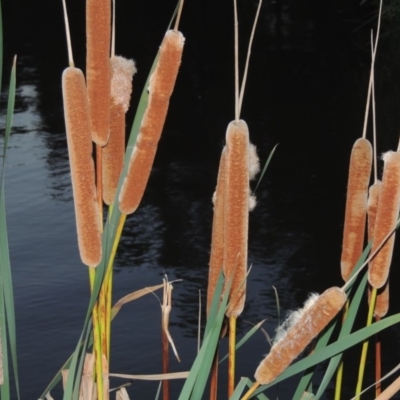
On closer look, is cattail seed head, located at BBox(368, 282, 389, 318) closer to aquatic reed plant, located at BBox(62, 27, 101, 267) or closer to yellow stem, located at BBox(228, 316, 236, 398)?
yellow stem, located at BBox(228, 316, 236, 398)

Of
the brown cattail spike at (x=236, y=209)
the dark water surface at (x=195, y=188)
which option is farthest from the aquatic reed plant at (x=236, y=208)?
the dark water surface at (x=195, y=188)

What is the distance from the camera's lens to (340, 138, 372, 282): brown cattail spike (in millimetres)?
1275

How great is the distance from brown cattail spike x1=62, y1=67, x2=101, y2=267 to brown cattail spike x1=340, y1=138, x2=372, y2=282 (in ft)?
1.29

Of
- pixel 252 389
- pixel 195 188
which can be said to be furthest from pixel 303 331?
pixel 195 188

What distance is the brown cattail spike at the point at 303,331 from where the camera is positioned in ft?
3.19

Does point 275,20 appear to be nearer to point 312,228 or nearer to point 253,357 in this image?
point 312,228

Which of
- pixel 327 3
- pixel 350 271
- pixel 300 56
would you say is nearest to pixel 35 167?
pixel 300 56

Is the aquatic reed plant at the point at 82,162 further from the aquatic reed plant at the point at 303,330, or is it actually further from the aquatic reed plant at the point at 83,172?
the aquatic reed plant at the point at 303,330

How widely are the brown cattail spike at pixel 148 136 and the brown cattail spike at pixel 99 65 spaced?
46 millimetres

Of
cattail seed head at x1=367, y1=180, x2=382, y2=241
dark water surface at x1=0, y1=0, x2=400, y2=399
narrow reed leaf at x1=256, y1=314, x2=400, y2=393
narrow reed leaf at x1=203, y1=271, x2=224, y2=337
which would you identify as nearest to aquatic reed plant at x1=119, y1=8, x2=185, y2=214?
narrow reed leaf at x1=203, y1=271, x2=224, y2=337

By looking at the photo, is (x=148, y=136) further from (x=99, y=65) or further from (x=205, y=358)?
(x=205, y=358)

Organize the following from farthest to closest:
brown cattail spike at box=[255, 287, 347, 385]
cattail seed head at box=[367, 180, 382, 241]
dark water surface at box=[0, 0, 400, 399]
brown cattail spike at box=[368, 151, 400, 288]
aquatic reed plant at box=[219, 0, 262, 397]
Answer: dark water surface at box=[0, 0, 400, 399] < cattail seed head at box=[367, 180, 382, 241] < brown cattail spike at box=[368, 151, 400, 288] < aquatic reed plant at box=[219, 0, 262, 397] < brown cattail spike at box=[255, 287, 347, 385]

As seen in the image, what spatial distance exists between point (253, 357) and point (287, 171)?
9.50ft

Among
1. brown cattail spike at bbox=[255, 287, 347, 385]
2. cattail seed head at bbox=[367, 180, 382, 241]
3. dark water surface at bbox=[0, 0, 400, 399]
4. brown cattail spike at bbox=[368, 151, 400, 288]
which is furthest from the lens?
dark water surface at bbox=[0, 0, 400, 399]
